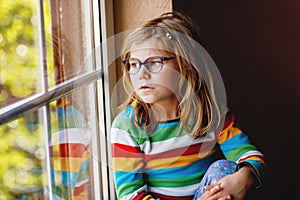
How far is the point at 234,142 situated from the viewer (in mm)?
1262

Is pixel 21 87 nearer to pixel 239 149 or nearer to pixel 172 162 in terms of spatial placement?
pixel 172 162

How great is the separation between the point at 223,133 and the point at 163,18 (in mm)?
305

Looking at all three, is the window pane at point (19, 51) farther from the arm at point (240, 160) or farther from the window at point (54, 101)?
the arm at point (240, 160)

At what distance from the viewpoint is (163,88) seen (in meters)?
1.19

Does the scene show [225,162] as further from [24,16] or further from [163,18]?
[24,16]

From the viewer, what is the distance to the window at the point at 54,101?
0.91 metres

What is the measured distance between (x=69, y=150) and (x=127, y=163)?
0.14 metres

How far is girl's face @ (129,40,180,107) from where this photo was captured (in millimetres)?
1173

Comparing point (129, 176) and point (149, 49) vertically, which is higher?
point (149, 49)

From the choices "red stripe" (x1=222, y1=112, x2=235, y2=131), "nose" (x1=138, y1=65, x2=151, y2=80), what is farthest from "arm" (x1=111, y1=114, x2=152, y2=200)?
"red stripe" (x1=222, y1=112, x2=235, y2=131)

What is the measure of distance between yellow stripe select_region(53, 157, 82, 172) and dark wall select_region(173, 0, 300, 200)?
1.34 ft

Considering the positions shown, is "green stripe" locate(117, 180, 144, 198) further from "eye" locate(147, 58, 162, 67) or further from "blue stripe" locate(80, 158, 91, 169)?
"eye" locate(147, 58, 162, 67)

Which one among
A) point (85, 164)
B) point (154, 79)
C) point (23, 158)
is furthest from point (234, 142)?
point (23, 158)

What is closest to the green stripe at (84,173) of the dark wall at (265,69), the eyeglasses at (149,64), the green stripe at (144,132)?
the green stripe at (144,132)
